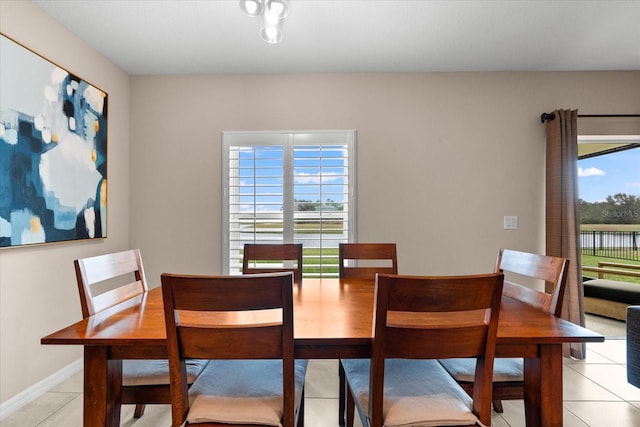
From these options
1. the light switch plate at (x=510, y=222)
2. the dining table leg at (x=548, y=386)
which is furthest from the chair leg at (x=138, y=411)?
the light switch plate at (x=510, y=222)

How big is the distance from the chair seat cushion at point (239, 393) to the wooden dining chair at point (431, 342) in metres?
0.33

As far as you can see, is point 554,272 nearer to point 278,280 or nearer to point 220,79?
point 278,280

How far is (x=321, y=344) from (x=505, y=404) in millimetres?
1713

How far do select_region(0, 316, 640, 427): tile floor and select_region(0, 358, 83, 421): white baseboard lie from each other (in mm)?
34

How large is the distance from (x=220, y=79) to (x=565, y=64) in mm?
3178

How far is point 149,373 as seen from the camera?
4.39ft

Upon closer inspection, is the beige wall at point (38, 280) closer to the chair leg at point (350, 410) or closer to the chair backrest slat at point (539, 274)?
the chair leg at point (350, 410)

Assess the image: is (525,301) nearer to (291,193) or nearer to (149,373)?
(149,373)

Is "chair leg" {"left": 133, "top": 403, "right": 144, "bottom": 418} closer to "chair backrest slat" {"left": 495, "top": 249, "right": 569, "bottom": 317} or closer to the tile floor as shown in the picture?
the tile floor

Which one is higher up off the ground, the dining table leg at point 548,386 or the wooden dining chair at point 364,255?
the wooden dining chair at point 364,255

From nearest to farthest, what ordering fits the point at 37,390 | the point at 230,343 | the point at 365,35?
the point at 230,343 < the point at 37,390 < the point at 365,35

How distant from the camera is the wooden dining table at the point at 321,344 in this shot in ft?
3.45


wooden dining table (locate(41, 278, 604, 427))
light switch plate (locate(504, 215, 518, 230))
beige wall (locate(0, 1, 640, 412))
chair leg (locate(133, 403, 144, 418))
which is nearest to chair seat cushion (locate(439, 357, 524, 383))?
wooden dining table (locate(41, 278, 604, 427))

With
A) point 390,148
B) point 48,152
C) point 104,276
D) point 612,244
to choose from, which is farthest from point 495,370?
point 612,244
